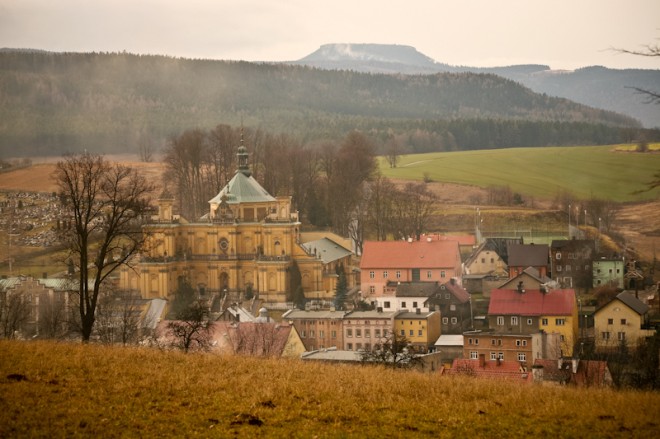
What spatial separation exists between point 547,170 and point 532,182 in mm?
6962

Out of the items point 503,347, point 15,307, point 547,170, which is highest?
point 547,170

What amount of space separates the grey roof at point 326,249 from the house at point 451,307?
12232 millimetres

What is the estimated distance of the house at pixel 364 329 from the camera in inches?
2359

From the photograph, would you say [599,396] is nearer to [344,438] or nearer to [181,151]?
[344,438]

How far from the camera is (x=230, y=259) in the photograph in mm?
74125

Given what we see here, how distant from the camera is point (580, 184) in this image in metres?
107

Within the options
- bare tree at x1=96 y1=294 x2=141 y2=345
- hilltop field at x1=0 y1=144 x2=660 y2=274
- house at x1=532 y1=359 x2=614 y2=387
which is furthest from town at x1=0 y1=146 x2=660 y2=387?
hilltop field at x1=0 y1=144 x2=660 y2=274

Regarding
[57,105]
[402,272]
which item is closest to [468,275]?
[402,272]

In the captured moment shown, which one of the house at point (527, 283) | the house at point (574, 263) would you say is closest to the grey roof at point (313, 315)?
the house at point (527, 283)

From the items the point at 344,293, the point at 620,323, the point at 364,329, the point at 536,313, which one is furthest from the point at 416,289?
the point at 620,323

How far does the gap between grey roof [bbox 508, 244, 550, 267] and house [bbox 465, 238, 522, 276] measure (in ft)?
15.2

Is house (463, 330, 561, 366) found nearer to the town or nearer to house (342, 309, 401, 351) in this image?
the town

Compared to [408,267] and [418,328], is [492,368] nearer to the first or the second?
[418,328]

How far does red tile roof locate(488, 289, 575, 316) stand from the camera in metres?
55.9
